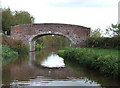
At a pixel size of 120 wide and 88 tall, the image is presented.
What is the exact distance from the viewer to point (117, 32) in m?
21.0

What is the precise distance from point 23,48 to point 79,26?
7213 millimetres

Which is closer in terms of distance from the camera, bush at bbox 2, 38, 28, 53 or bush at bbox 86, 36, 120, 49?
bush at bbox 2, 38, 28, 53

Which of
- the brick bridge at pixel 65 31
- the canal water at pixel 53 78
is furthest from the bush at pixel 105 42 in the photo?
the canal water at pixel 53 78

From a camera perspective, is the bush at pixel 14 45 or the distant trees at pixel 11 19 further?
the distant trees at pixel 11 19

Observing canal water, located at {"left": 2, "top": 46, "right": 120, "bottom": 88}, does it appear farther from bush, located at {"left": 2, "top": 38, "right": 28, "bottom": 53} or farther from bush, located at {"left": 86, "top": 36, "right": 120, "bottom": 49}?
bush, located at {"left": 86, "top": 36, "right": 120, "bottom": 49}

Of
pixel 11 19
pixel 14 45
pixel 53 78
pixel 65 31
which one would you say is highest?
pixel 11 19

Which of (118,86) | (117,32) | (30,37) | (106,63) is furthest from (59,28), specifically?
(118,86)

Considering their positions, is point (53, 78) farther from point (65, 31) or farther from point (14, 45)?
point (65, 31)

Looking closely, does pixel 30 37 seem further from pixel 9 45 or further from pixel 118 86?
pixel 118 86

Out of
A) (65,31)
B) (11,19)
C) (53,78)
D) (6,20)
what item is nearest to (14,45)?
(65,31)

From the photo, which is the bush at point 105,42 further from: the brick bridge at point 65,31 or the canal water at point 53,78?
the canal water at point 53,78

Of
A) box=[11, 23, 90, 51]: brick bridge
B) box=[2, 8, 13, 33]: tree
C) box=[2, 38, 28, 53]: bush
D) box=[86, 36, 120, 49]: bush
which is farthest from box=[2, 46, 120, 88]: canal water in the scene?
box=[2, 8, 13, 33]: tree

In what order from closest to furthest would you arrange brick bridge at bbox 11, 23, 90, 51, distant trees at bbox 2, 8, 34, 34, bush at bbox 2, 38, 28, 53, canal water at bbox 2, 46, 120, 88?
1. canal water at bbox 2, 46, 120, 88
2. bush at bbox 2, 38, 28, 53
3. brick bridge at bbox 11, 23, 90, 51
4. distant trees at bbox 2, 8, 34, 34

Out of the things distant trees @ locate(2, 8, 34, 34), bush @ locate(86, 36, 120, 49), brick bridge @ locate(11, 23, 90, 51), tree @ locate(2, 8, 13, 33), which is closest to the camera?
bush @ locate(86, 36, 120, 49)
